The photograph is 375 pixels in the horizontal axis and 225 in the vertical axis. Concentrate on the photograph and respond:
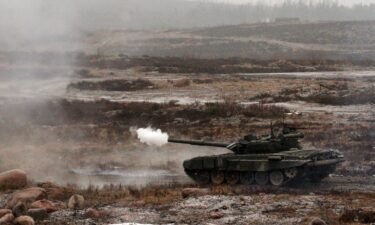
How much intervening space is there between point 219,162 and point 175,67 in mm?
43474

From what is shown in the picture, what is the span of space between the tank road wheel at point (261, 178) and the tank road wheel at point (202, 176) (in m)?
1.86

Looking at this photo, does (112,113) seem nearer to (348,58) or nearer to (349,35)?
(348,58)

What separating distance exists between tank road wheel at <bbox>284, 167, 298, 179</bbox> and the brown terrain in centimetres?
50

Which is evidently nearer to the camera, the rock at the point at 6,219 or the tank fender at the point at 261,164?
the rock at the point at 6,219

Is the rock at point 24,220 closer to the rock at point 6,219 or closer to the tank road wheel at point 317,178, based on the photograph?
the rock at point 6,219

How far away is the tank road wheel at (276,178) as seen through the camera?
2178cm

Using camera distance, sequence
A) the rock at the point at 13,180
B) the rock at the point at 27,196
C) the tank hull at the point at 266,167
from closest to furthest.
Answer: the rock at the point at 27,196, the tank hull at the point at 266,167, the rock at the point at 13,180

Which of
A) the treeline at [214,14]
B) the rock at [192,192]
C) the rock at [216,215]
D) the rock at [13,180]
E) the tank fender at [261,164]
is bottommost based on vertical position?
the rock at [216,215]

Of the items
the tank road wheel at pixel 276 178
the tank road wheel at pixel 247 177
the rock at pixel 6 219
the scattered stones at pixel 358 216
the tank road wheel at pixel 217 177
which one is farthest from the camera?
the tank road wheel at pixel 217 177

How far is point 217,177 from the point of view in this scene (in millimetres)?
23219

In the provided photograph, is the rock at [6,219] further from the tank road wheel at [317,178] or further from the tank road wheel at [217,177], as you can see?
the tank road wheel at [317,178]

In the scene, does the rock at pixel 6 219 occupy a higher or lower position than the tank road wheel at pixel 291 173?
lower

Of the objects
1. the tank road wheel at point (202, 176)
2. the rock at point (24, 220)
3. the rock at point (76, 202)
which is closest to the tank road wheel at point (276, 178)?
the tank road wheel at point (202, 176)

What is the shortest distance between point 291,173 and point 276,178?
24.5 inches
